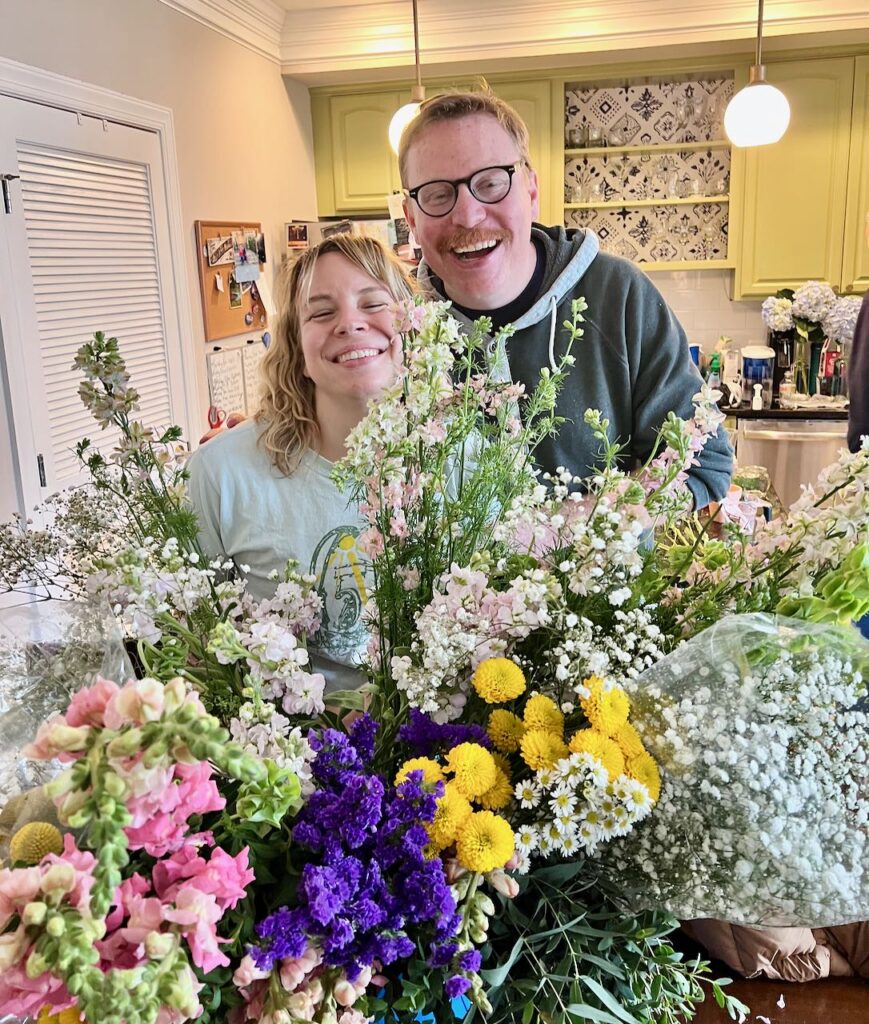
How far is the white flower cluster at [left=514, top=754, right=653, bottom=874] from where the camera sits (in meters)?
0.56

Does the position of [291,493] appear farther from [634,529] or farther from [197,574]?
[634,529]

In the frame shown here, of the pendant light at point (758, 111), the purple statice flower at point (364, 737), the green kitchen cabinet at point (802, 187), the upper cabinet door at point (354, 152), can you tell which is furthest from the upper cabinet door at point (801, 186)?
the purple statice flower at point (364, 737)

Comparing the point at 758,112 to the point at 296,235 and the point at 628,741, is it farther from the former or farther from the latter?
the point at 628,741

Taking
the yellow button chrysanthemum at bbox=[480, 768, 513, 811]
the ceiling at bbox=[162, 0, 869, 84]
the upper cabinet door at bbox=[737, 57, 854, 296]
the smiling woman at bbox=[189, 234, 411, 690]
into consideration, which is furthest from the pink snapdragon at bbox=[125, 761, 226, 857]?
the upper cabinet door at bbox=[737, 57, 854, 296]

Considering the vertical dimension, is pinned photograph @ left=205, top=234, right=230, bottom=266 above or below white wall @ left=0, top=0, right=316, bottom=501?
below

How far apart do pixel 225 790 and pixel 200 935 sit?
162 mm

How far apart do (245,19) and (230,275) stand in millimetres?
1054

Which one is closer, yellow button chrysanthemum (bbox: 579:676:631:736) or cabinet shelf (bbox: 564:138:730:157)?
yellow button chrysanthemum (bbox: 579:676:631:736)

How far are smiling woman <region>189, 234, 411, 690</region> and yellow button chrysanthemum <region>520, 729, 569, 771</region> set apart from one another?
75cm

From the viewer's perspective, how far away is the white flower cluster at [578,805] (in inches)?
22.0

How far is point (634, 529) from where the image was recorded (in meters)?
0.63

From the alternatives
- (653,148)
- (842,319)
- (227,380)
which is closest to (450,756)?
(227,380)

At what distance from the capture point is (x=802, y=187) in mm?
4121

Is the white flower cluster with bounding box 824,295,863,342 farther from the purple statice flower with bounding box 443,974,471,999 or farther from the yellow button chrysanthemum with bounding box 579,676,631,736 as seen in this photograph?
the purple statice flower with bounding box 443,974,471,999
